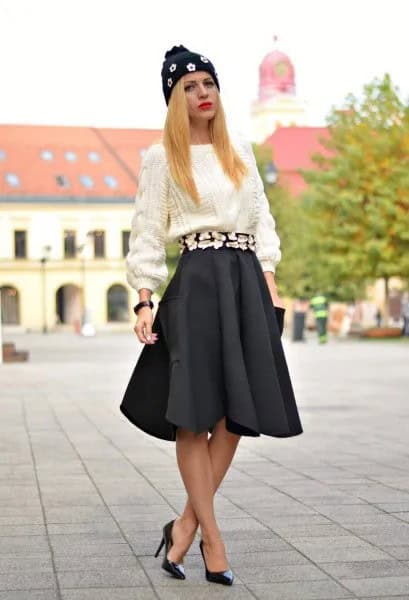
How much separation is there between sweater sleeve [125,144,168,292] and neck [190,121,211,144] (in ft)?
0.46

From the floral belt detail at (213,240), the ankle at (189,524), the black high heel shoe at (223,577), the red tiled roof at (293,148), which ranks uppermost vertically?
the red tiled roof at (293,148)

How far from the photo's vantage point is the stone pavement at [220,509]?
16.1 ft

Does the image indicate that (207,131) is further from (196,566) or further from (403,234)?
(403,234)

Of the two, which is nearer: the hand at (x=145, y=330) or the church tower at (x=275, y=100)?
the hand at (x=145, y=330)

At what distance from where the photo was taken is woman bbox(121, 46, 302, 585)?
15.8 feet

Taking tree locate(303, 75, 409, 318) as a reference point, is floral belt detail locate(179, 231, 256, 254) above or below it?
below

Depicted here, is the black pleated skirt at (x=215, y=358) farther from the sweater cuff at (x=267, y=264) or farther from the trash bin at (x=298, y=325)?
Result: the trash bin at (x=298, y=325)

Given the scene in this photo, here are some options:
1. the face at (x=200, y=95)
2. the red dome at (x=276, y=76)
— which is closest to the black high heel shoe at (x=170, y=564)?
the face at (x=200, y=95)

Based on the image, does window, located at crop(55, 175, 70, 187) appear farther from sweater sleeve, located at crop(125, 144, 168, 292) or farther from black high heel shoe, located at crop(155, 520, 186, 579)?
black high heel shoe, located at crop(155, 520, 186, 579)

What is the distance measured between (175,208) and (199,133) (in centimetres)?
33

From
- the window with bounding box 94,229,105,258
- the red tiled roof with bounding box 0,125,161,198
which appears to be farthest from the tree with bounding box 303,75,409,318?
the window with bounding box 94,229,105,258

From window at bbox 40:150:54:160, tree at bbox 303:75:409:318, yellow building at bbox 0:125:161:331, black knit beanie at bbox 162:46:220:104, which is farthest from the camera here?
window at bbox 40:150:54:160

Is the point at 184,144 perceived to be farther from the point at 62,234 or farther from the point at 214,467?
the point at 62,234

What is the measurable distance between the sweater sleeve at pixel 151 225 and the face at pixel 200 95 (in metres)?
0.23
